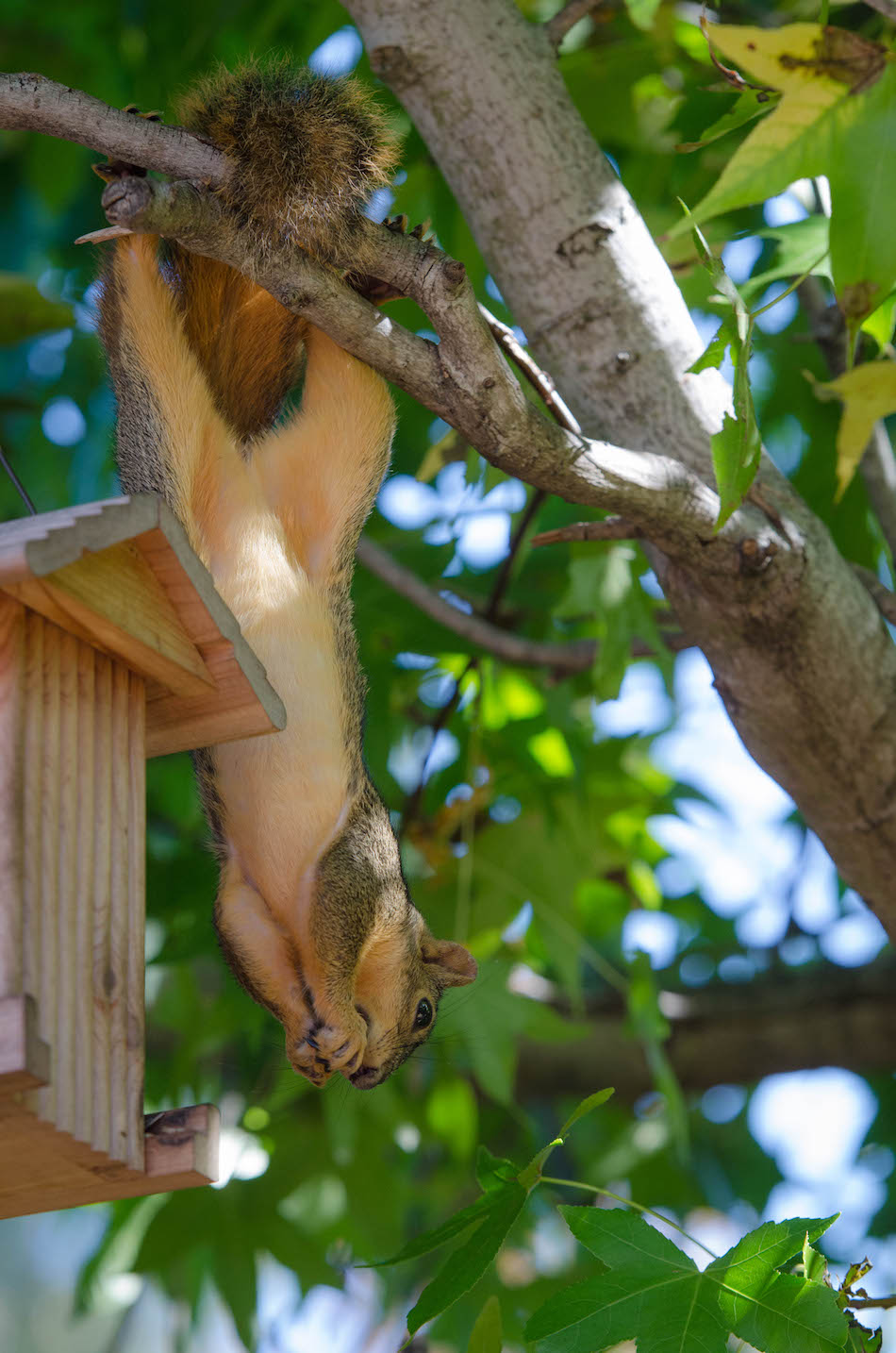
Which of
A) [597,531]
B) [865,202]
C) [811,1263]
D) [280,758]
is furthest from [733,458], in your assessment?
[811,1263]

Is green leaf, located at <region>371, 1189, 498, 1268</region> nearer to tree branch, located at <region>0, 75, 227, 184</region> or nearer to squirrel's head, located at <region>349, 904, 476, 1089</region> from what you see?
squirrel's head, located at <region>349, 904, 476, 1089</region>

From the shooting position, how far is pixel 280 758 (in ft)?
5.11

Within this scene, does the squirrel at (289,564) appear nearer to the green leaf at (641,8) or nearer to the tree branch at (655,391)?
the tree branch at (655,391)

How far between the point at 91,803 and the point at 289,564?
0.45 m

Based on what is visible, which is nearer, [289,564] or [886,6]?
[886,6]

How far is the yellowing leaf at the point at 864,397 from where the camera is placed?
1.41 meters

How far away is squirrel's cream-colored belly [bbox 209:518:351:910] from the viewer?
1557mm

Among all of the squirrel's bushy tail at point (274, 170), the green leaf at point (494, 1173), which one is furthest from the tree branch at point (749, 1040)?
the squirrel's bushy tail at point (274, 170)

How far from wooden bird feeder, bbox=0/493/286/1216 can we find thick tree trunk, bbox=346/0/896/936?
66 centimetres

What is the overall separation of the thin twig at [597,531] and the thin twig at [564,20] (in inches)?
27.3

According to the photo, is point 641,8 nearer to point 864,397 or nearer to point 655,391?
point 655,391

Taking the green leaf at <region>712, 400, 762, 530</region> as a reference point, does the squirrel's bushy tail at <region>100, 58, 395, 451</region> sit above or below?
above

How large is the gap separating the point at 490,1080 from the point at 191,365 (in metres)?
1.22

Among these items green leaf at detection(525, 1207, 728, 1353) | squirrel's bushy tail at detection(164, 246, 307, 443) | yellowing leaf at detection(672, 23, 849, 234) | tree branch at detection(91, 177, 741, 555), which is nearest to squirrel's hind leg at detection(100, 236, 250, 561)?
squirrel's bushy tail at detection(164, 246, 307, 443)
